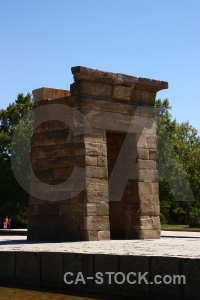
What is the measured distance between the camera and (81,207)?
13.7 m

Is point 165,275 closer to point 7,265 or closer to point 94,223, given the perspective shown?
point 7,265

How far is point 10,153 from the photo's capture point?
1436 inches

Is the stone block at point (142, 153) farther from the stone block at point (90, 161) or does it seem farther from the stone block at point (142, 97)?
the stone block at point (90, 161)

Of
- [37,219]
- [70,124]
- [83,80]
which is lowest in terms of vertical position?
[37,219]

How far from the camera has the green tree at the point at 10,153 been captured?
34.4 metres

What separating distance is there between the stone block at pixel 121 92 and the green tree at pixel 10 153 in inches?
740

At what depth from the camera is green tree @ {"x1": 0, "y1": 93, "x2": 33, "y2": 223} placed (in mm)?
34406

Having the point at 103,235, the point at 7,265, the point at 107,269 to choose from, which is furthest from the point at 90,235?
the point at 107,269

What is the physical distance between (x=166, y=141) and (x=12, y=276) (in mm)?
29984

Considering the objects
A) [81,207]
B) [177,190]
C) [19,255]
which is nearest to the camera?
[19,255]

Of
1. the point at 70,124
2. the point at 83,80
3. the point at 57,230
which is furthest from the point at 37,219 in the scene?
the point at 83,80

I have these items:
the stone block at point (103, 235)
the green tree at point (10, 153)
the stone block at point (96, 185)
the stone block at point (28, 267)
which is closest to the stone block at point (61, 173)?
the stone block at point (96, 185)

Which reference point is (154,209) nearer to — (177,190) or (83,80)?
(83,80)

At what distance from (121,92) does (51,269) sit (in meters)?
7.39
